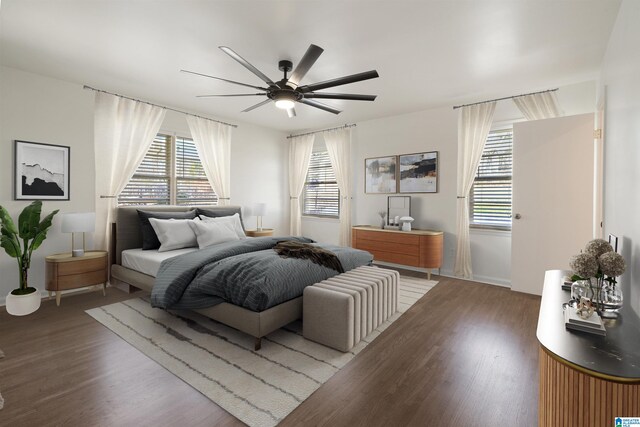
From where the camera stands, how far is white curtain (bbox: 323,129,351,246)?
584cm

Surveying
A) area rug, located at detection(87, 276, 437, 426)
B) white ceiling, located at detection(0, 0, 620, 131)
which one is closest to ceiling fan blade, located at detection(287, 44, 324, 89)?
white ceiling, located at detection(0, 0, 620, 131)

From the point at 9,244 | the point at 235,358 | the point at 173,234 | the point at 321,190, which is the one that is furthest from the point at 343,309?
the point at 321,190

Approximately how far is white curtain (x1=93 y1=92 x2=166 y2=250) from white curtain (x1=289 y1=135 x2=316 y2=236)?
2914 millimetres

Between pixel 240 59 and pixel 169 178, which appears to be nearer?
pixel 240 59

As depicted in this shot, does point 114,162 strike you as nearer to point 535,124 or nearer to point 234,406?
point 234,406

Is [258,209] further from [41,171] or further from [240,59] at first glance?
[240,59]

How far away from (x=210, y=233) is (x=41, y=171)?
6.76 feet

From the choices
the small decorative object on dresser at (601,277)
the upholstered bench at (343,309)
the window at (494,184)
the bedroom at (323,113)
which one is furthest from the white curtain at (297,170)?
the small decorative object on dresser at (601,277)

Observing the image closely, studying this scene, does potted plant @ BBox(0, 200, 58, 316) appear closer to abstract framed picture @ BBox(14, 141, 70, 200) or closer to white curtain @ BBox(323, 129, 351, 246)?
abstract framed picture @ BBox(14, 141, 70, 200)

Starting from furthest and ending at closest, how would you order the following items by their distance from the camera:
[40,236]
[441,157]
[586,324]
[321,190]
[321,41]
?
[321,190], [441,157], [40,236], [321,41], [586,324]

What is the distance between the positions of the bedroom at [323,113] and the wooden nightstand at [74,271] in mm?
478

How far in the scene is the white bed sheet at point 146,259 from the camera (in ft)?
11.1

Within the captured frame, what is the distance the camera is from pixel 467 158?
14.7 ft

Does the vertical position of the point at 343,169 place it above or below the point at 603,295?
above
